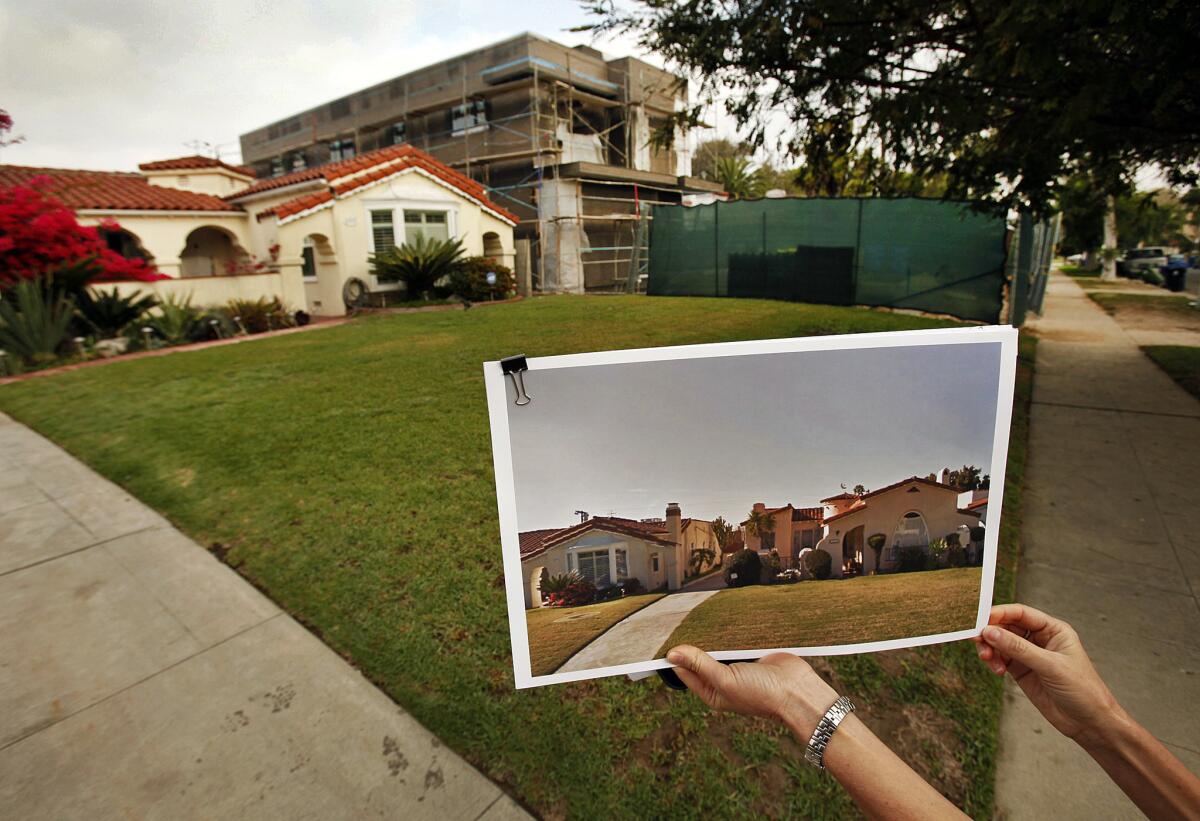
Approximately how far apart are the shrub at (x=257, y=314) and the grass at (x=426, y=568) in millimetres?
3727

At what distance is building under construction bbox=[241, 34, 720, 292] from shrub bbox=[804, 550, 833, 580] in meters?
15.4

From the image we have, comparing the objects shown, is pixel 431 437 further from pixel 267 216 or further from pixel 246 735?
pixel 267 216

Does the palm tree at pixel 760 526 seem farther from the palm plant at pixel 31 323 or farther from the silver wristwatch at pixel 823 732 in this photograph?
the palm plant at pixel 31 323

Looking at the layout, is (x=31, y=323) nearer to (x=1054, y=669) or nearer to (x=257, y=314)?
(x=257, y=314)

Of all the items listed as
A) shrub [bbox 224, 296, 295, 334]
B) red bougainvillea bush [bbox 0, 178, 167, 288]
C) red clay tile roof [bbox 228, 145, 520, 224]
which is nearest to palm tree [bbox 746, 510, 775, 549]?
red bougainvillea bush [bbox 0, 178, 167, 288]

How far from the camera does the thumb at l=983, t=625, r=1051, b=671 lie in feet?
3.69

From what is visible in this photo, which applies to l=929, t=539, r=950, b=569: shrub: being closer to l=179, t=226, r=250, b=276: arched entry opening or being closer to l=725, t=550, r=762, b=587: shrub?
l=725, t=550, r=762, b=587: shrub

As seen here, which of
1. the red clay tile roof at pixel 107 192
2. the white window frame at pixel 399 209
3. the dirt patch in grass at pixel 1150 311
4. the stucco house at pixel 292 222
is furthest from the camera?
the white window frame at pixel 399 209

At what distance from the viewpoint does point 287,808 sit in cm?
185

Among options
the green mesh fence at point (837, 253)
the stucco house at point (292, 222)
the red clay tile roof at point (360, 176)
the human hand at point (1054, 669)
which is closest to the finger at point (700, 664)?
the human hand at point (1054, 669)

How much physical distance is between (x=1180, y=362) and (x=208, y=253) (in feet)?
68.7

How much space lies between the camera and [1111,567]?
10.1 feet

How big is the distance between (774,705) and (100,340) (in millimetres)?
11656

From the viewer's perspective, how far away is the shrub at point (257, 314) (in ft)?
35.8
